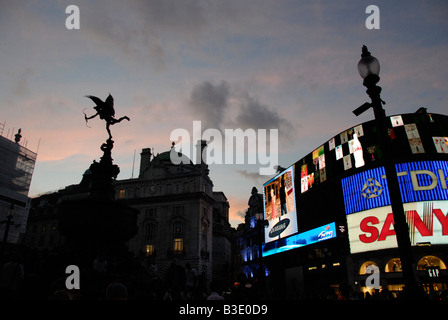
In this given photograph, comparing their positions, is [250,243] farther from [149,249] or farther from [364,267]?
[364,267]

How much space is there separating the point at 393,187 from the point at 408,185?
1096 inches

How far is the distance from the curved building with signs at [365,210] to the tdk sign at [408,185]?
0.09 m

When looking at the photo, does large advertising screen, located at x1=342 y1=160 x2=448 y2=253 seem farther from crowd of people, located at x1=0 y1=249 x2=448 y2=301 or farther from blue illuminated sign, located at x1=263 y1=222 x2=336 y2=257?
crowd of people, located at x1=0 y1=249 x2=448 y2=301

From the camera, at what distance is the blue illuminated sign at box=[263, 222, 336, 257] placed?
34.1m

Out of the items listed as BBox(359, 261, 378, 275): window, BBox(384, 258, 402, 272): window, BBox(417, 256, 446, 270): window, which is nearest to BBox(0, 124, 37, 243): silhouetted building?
BBox(359, 261, 378, 275): window

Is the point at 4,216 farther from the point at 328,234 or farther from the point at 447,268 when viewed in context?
the point at 447,268

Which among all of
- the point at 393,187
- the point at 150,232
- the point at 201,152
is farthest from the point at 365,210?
the point at 150,232

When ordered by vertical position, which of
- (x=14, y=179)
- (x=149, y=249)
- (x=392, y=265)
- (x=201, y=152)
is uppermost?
(x=201, y=152)

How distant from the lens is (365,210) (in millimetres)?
31188

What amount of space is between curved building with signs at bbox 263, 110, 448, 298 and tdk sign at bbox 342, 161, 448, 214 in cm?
9

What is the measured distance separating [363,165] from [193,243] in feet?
103

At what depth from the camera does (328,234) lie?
112 ft

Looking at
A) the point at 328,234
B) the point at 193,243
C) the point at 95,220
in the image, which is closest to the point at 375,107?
the point at 95,220

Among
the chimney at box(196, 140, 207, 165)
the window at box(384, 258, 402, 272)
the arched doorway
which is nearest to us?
the arched doorway
